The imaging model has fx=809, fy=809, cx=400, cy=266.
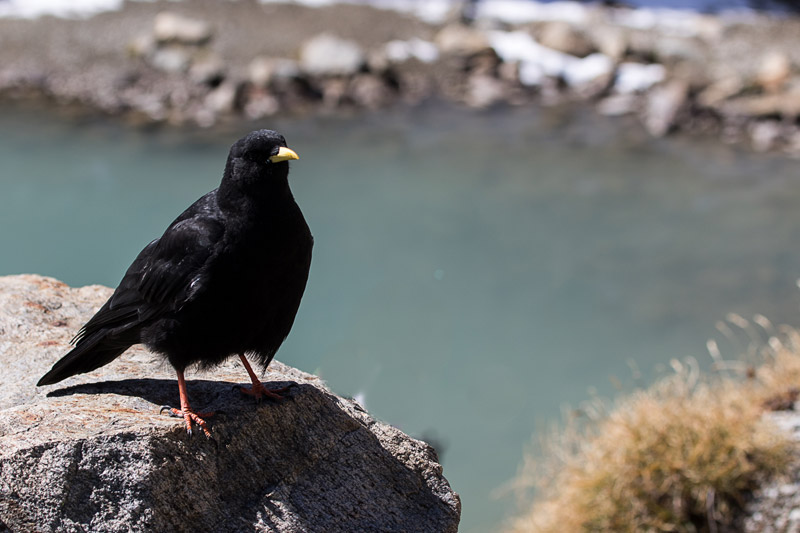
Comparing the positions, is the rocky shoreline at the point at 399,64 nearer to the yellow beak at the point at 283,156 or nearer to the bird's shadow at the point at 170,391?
the bird's shadow at the point at 170,391

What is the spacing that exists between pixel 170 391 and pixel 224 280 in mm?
609

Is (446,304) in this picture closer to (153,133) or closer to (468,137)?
(468,137)

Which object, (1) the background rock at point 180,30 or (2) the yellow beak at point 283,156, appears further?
(1) the background rock at point 180,30

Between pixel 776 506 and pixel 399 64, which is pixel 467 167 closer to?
pixel 399 64

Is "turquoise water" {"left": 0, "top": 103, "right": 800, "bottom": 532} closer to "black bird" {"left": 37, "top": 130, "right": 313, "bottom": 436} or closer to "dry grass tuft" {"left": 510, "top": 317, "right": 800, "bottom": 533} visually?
"dry grass tuft" {"left": 510, "top": 317, "right": 800, "bottom": 533}

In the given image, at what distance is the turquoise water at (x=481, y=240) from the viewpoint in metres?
7.88

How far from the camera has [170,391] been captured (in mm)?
3203

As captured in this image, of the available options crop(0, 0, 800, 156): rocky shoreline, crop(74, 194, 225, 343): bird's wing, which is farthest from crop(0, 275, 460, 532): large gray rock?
crop(0, 0, 800, 156): rocky shoreline

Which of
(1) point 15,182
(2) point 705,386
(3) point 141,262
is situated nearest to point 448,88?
(1) point 15,182

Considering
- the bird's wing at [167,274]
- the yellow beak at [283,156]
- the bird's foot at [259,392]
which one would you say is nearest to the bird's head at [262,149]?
the yellow beak at [283,156]

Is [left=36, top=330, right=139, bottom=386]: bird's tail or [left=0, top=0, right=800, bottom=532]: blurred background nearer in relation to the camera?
[left=36, top=330, right=139, bottom=386]: bird's tail

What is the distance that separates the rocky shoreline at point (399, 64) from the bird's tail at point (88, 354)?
9.10 meters

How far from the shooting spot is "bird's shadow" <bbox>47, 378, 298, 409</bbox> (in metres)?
3.12

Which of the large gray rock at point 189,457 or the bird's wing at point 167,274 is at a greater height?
the bird's wing at point 167,274
